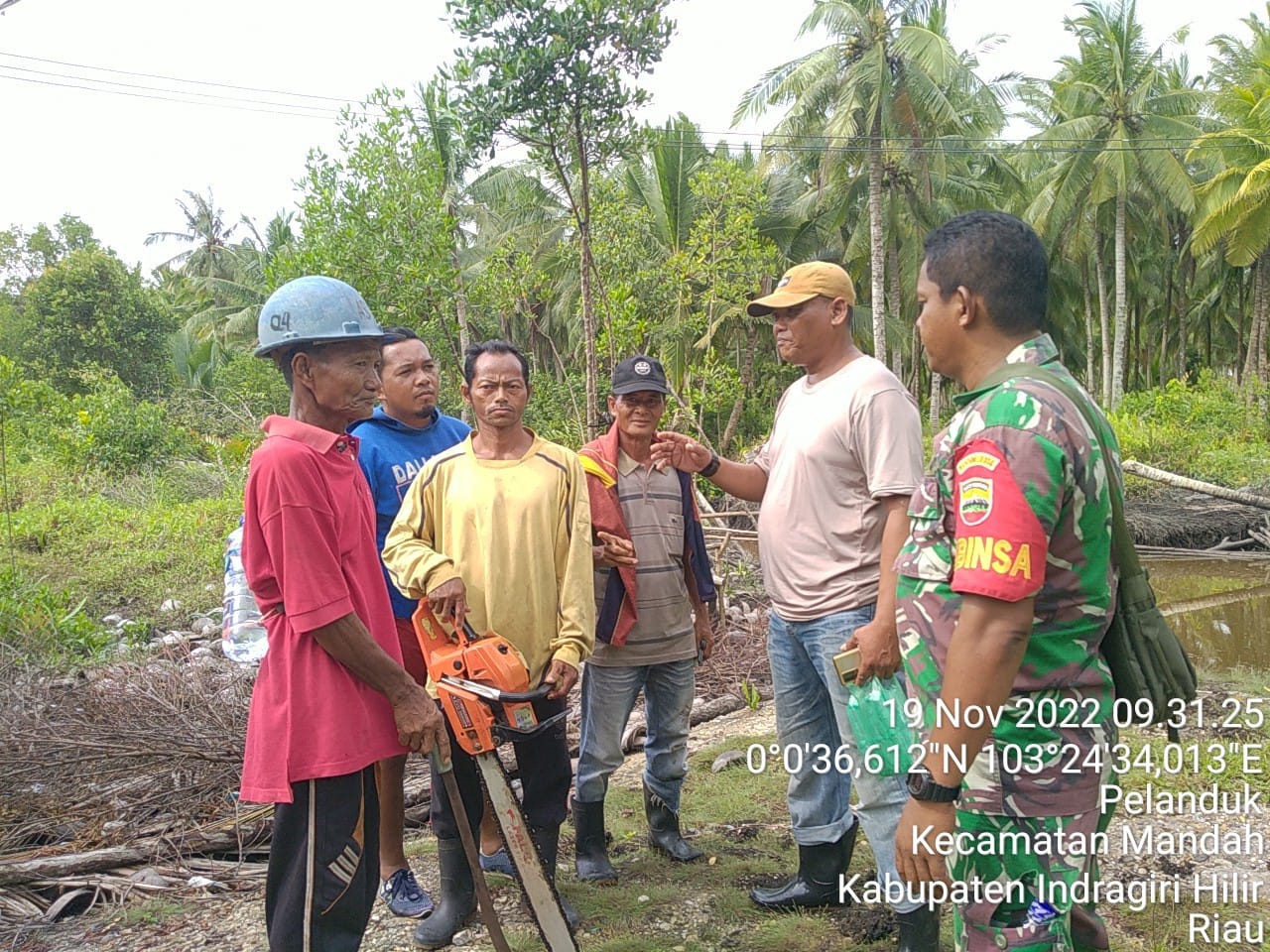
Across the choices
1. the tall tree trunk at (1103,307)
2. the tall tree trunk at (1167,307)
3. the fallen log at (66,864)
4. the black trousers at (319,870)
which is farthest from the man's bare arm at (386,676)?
the tall tree trunk at (1167,307)

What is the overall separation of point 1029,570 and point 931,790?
478mm

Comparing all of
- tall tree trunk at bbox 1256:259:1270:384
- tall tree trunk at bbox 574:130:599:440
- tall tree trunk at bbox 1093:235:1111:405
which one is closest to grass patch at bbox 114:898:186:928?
tall tree trunk at bbox 574:130:599:440

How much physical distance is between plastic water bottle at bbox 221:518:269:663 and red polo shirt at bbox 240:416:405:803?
1412mm

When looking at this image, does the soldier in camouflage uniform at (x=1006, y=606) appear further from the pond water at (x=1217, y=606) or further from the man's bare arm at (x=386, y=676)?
the pond water at (x=1217, y=606)

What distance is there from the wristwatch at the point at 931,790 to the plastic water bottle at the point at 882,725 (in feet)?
3.06

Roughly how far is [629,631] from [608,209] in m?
9.69

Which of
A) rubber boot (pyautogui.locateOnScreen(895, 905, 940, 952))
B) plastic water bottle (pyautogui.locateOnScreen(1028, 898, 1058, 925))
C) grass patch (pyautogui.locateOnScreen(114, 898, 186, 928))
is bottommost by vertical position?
grass patch (pyautogui.locateOnScreen(114, 898, 186, 928))

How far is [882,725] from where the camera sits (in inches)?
109

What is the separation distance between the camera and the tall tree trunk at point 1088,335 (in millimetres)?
32844

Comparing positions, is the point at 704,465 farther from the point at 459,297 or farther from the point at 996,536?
the point at 459,297

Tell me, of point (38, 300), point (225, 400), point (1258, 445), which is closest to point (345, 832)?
point (1258, 445)

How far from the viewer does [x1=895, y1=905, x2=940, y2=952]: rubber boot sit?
2.78m

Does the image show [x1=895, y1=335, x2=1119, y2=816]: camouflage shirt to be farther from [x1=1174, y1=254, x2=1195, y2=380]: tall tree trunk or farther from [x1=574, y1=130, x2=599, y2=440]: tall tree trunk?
[x1=1174, y1=254, x2=1195, y2=380]: tall tree trunk

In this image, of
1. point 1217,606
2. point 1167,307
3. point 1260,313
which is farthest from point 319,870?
point 1167,307
